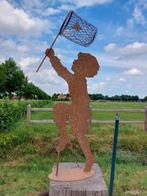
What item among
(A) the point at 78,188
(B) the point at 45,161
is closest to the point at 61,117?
(A) the point at 78,188

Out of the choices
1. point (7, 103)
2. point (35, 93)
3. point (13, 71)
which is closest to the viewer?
point (7, 103)

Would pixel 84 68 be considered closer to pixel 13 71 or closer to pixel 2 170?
pixel 2 170

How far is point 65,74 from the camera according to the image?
4234 mm

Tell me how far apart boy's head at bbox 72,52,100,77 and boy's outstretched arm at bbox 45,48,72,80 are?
3.7 inches

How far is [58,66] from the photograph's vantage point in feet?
13.8

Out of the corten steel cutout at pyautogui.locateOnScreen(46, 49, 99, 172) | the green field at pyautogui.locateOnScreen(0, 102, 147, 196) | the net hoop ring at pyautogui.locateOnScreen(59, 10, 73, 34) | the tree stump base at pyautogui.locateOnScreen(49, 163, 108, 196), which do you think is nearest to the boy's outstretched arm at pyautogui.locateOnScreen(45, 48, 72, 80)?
the corten steel cutout at pyautogui.locateOnScreen(46, 49, 99, 172)

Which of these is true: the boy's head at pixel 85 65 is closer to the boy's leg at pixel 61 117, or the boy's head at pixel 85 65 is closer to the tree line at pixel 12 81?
the boy's leg at pixel 61 117

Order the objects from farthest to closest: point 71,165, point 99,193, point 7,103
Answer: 1. point 7,103
2. point 71,165
3. point 99,193

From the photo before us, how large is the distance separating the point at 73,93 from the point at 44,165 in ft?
9.97

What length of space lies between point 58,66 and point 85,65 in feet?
1.02

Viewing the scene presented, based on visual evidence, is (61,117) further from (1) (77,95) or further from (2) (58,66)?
(2) (58,66)

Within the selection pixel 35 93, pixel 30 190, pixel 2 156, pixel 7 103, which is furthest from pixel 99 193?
pixel 35 93

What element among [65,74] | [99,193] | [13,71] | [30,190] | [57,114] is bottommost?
[30,190]

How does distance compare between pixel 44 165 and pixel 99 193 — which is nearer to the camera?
pixel 99 193
